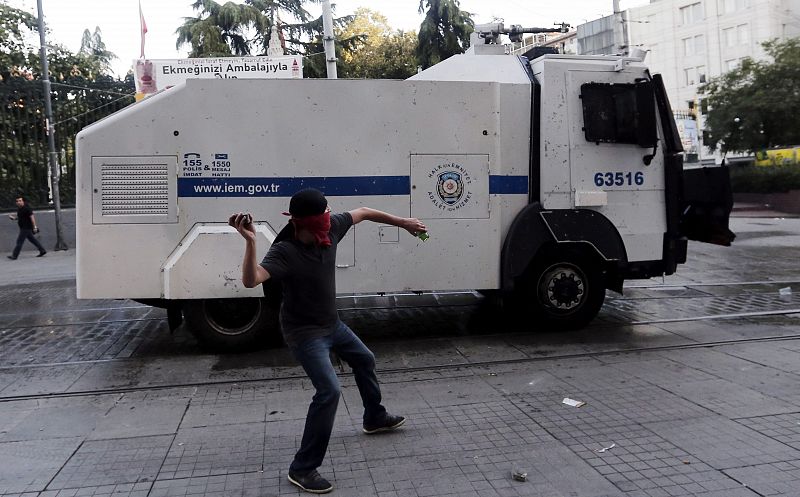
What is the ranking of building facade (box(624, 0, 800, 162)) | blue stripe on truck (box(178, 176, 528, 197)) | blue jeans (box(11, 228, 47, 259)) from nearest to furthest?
blue stripe on truck (box(178, 176, 528, 197)) → blue jeans (box(11, 228, 47, 259)) → building facade (box(624, 0, 800, 162))

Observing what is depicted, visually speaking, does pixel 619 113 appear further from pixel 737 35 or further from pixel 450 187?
pixel 737 35

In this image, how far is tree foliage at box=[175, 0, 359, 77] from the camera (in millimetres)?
24172

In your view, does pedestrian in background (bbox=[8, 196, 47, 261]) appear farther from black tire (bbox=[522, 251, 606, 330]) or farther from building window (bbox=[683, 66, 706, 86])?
building window (bbox=[683, 66, 706, 86])

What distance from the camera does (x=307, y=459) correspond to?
4109 millimetres

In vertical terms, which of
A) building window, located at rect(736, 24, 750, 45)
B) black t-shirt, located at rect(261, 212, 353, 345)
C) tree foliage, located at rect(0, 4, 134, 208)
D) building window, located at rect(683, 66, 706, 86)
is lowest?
black t-shirt, located at rect(261, 212, 353, 345)

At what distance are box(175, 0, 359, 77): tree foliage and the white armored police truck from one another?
17.8 metres

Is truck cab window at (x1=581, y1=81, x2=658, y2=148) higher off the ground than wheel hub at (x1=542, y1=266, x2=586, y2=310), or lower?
higher

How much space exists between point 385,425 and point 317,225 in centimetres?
164

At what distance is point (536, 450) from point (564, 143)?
3973 mm

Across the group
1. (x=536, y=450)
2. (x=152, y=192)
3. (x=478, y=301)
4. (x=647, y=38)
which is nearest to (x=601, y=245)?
(x=478, y=301)

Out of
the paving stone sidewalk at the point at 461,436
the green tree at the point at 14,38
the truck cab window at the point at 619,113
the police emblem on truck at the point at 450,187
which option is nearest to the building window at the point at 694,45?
the green tree at the point at 14,38

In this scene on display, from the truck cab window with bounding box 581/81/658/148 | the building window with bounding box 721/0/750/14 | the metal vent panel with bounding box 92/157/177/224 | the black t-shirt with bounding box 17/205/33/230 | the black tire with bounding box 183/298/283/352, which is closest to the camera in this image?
the metal vent panel with bounding box 92/157/177/224

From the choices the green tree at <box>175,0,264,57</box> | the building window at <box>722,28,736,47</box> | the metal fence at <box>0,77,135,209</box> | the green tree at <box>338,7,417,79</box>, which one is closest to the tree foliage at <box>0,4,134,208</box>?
the metal fence at <box>0,77,135,209</box>

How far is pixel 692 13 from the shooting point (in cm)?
6431
